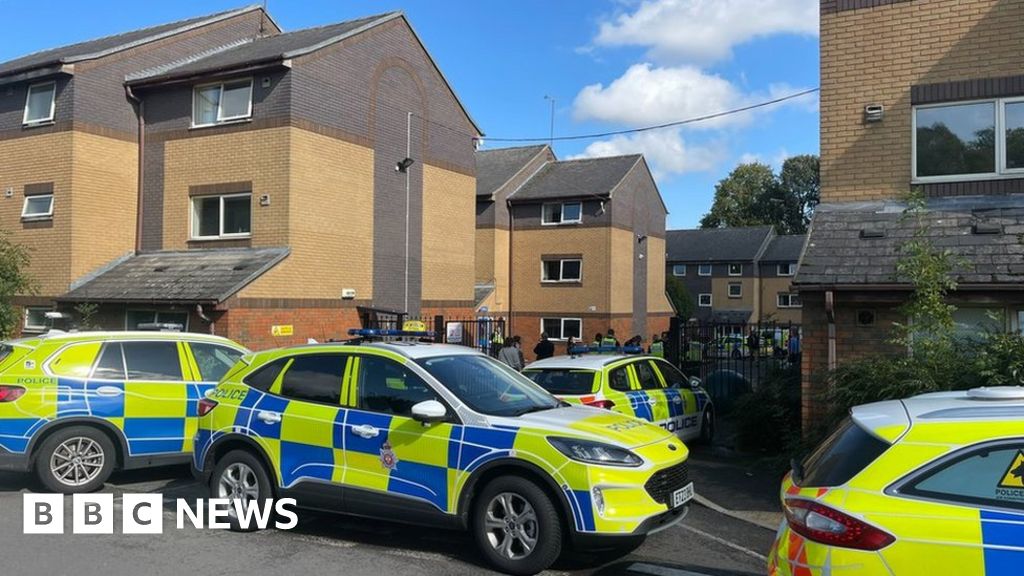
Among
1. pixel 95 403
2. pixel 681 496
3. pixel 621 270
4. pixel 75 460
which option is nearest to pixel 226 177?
pixel 95 403

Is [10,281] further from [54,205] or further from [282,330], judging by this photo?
[282,330]

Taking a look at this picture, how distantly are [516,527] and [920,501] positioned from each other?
2.93 metres

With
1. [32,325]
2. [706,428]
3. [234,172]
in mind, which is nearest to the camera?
[706,428]

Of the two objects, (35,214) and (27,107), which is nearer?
(35,214)

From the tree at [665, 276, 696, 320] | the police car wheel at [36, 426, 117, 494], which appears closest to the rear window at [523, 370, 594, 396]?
the police car wheel at [36, 426, 117, 494]

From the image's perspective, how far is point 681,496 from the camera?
19.7 ft

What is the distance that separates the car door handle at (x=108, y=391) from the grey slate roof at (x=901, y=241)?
25.0ft

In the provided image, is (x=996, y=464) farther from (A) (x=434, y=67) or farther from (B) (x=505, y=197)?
(B) (x=505, y=197)

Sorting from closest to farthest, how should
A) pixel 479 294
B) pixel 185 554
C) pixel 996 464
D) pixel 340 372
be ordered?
pixel 996 464
pixel 185 554
pixel 340 372
pixel 479 294

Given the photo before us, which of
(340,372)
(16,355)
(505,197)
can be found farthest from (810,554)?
(505,197)

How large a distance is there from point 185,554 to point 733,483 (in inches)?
233

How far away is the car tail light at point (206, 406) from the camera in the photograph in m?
7.27

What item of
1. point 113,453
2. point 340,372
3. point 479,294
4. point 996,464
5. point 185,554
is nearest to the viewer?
point 996,464

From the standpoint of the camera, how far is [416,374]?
644 centimetres
